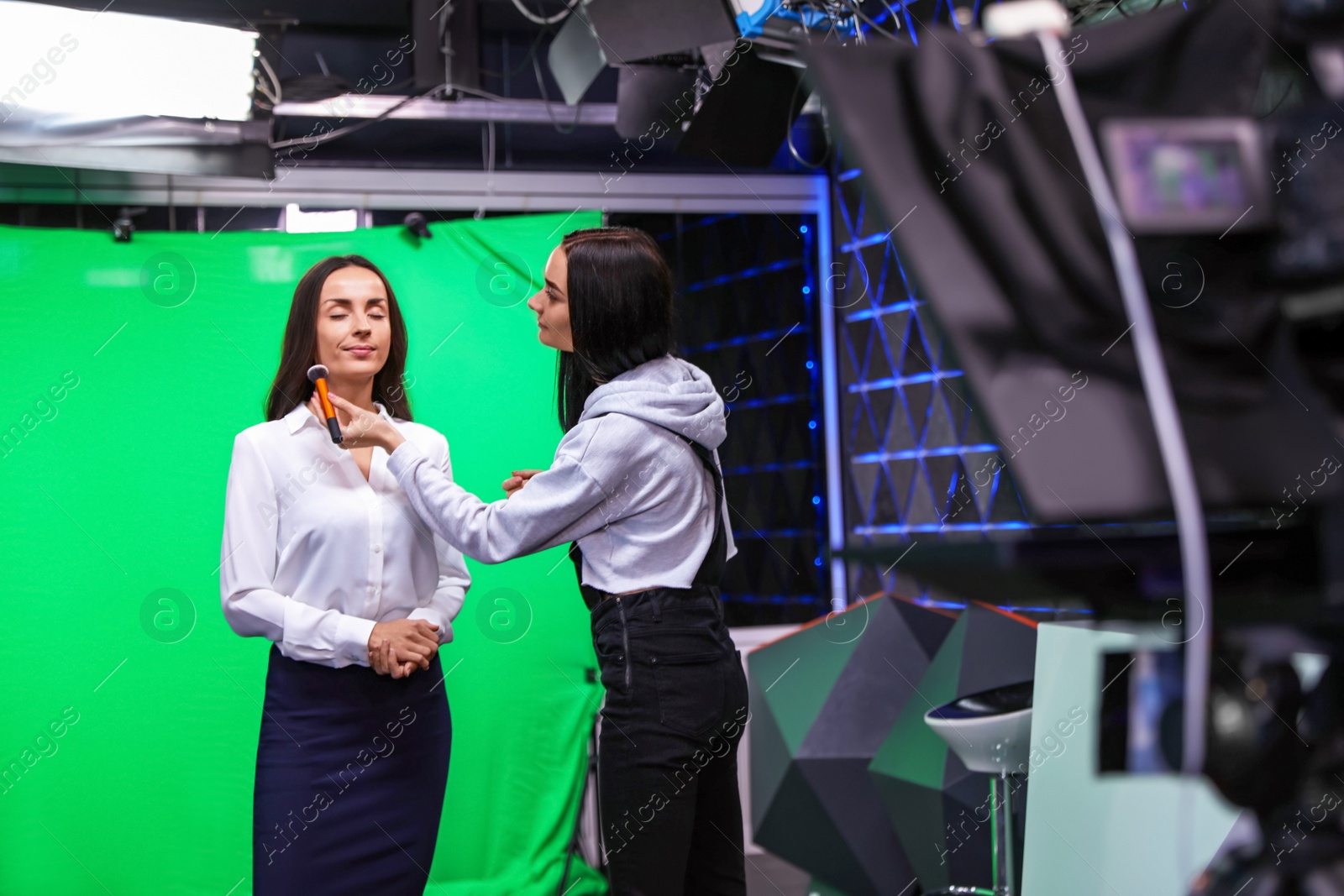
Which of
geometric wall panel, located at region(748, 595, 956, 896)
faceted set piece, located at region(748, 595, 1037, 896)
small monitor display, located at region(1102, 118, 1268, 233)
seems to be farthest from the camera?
geometric wall panel, located at region(748, 595, 956, 896)

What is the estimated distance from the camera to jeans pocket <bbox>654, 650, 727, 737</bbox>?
58.4 inches

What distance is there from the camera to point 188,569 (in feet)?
10.3

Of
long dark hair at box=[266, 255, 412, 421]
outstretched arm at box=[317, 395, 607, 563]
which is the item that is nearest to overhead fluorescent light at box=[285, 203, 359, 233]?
long dark hair at box=[266, 255, 412, 421]

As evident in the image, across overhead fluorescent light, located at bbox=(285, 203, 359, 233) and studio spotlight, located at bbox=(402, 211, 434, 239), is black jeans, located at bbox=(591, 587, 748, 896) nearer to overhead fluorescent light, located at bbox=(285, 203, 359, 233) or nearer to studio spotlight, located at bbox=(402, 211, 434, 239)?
studio spotlight, located at bbox=(402, 211, 434, 239)

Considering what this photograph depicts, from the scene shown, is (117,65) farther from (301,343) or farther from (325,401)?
(325,401)

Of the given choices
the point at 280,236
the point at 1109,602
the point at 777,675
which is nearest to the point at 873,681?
the point at 777,675

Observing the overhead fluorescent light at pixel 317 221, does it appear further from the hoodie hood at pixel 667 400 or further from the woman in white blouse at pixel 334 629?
the hoodie hood at pixel 667 400

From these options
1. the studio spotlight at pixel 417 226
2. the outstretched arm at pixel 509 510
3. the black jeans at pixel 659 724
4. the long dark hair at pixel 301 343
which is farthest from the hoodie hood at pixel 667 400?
the studio spotlight at pixel 417 226

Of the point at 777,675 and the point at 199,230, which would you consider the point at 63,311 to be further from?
the point at 777,675

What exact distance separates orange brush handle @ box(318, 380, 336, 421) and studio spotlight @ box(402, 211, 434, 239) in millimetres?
1823

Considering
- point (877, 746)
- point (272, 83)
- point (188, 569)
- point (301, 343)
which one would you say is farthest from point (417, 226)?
point (877, 746)

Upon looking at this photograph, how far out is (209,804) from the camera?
3.09m

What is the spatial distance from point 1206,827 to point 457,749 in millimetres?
2245

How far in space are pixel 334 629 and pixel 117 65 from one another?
219 centimetres
